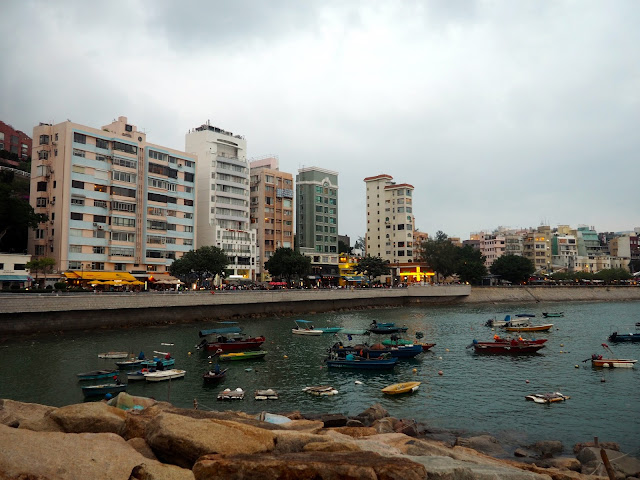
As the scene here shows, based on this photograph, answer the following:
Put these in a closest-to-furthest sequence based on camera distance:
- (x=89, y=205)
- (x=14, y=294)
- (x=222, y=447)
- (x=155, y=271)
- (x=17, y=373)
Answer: (x=222, y=447) → (x=17, y=373) → (x=14, y=294) → (x=89, y=205) → (x=155, y=271)

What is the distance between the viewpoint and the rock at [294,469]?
12070mm

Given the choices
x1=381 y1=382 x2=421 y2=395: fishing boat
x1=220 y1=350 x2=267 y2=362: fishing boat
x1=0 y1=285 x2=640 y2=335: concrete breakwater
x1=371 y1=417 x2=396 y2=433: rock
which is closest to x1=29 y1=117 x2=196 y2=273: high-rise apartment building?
x1=0 y1=285 x2=640 y2=335: concrete breakwater

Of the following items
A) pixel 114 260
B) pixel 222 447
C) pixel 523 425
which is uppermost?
pixel 114 260

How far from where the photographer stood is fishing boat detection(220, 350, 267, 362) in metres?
48.7

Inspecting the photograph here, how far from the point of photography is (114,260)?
9425 centimetres

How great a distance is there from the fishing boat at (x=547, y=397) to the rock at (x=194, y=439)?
26.5 metres

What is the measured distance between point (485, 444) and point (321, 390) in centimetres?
1414

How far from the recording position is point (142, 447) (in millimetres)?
14117

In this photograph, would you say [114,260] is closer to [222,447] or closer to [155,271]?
[155,271]

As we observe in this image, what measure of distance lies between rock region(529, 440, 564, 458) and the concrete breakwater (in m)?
60.3

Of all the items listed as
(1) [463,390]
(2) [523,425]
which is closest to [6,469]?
(2) [523,425]

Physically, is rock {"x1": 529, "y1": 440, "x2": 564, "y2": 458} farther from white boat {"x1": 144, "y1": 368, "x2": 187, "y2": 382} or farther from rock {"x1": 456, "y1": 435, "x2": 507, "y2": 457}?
white boat {"x1": 144, "y1": 368, "x2": 187, "y2": 382}

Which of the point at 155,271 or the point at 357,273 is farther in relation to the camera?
the point at 357,273

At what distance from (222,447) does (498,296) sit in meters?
136
